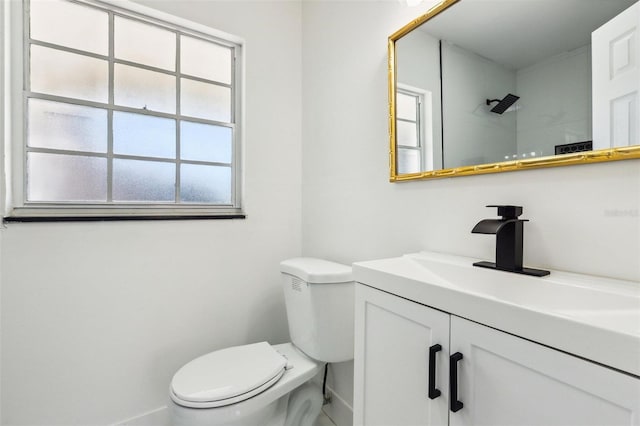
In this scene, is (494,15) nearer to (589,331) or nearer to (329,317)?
(589,331)

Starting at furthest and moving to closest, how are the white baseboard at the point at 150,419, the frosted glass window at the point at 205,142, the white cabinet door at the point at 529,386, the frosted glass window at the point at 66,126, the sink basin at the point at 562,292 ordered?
1. the frosted glass window at the point at 205,142
2. the white baseboard at the point at 150,419
3. the frosted glass window at the point at 66,126
4. the sink basin at the point at 562,292
5. the white cabinet door at the point at 529,386

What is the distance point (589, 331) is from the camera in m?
0.48

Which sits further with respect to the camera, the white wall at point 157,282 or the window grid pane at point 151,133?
the window grid pane at point 151,133

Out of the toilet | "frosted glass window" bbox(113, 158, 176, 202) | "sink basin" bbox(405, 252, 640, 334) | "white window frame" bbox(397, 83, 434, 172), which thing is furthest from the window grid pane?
"sink basin" bbox(405, 252, 640, 334)

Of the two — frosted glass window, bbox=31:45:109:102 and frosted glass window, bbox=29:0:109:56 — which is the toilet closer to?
frosted glass window, bbox=31:45:109:102

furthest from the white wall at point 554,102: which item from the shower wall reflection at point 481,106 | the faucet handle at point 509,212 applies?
the faucet handle at point 509,212

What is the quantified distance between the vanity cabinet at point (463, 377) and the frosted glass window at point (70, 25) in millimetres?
1676

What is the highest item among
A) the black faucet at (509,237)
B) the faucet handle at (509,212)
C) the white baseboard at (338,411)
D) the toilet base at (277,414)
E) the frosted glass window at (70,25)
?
the frosted glass window at (70,25)

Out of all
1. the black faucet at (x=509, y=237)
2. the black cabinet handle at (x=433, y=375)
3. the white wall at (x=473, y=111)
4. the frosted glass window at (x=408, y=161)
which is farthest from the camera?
the frosted glass window at (x=408, y=161)

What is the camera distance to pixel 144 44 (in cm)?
155

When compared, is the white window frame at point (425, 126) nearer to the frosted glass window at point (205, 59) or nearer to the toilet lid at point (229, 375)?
the toilet lid at point (229, 375)

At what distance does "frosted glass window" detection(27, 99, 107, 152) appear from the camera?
1.31 meters

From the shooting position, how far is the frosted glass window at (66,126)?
1309 mm

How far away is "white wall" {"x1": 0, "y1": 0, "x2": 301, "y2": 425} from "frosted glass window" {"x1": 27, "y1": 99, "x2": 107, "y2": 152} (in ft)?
1.22
